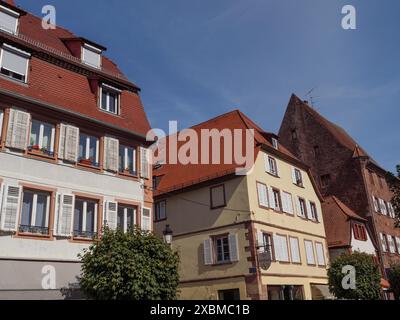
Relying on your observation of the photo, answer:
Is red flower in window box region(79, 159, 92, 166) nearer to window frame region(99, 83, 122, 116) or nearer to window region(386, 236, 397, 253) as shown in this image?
window frame region(99, 83, 122, 116)

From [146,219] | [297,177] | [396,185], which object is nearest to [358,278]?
[297,177]

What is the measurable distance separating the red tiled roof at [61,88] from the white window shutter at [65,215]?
3.70 m

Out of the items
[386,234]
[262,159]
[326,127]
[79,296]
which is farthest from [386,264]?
[79,296]

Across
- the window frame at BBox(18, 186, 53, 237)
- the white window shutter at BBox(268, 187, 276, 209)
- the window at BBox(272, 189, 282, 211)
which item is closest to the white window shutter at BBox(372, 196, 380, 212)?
the window at BBox(272, 189, 282, 211)

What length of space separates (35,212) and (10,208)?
1.07 m

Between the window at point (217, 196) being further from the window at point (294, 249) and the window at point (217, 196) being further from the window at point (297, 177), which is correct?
the window at point (297, 177)

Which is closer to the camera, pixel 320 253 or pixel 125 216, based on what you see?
pixel 125 216

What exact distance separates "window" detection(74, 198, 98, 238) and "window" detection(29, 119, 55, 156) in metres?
2.33

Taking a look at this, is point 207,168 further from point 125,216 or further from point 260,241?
point 125,216

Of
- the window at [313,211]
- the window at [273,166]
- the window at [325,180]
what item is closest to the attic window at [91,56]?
the window at [273,166]

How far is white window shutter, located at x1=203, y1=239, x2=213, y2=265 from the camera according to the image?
25891mm

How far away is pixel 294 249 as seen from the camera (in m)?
28.2

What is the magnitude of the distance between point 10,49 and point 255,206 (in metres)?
15.5

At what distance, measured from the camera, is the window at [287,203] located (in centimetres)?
2877
